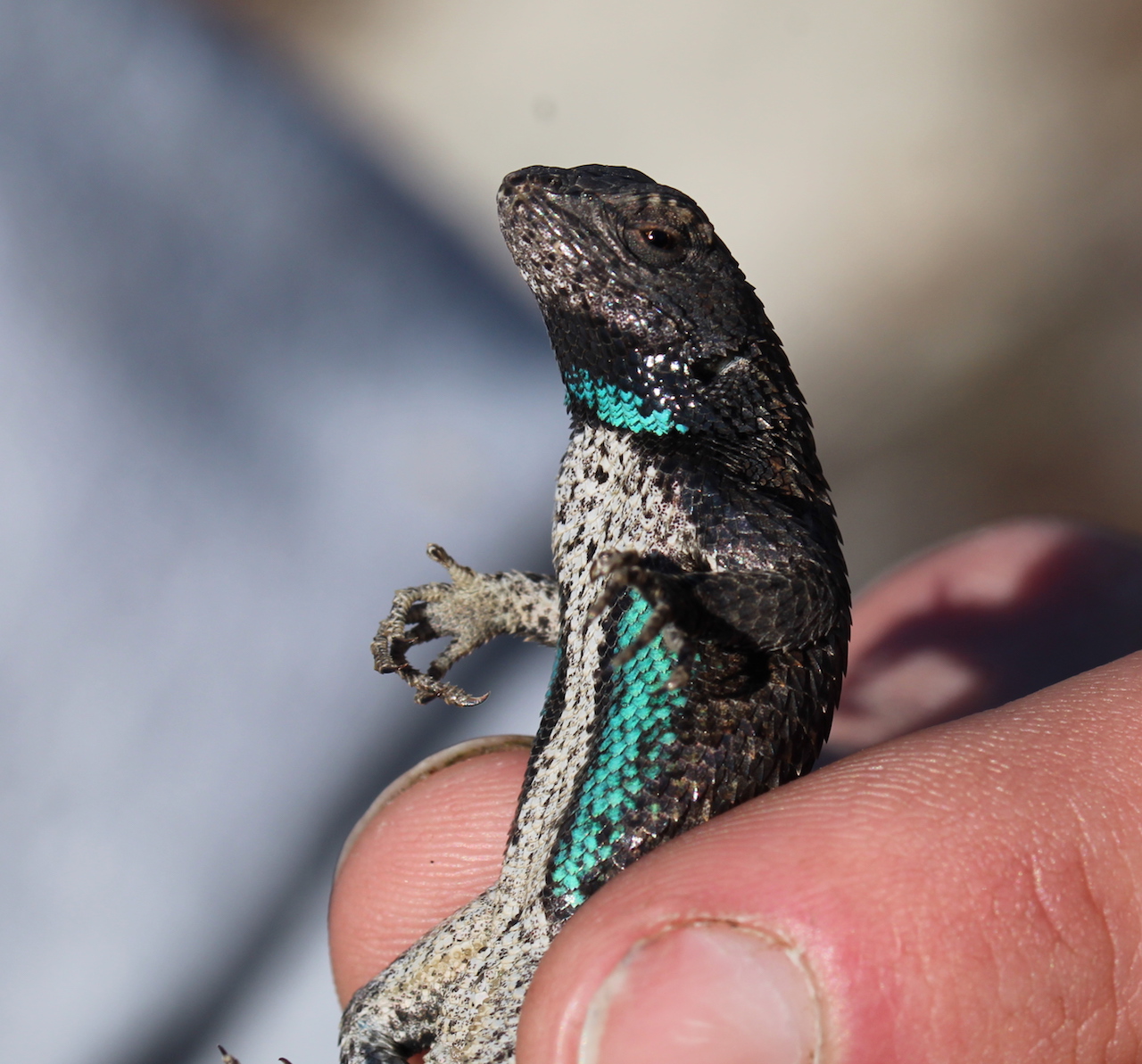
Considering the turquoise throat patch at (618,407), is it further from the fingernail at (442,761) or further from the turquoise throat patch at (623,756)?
the fingernail at (442,761)

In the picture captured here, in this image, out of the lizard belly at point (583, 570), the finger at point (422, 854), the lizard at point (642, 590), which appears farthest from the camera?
the finger at point (422, 854)

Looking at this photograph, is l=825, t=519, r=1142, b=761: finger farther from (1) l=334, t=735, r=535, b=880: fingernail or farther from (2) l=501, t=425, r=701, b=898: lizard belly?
(2) l=501, t=425, r=701, b=898: lizard belly

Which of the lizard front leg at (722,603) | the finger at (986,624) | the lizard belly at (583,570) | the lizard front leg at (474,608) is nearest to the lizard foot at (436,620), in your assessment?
the lizard front leg at (474,608)

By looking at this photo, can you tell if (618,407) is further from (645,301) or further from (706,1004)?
(706,1004)

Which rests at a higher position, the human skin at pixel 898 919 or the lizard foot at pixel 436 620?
the lizard foot at pixel 436 620

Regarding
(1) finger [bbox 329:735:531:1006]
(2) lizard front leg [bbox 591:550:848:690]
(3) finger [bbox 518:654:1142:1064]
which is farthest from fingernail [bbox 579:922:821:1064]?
(1) finger [bbox 329:735:531:1006]

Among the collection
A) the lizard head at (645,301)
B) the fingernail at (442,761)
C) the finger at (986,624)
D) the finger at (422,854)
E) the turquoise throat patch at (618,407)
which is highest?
the lizard head at (645,301)

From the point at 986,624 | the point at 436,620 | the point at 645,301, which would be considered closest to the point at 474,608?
the point at 436,620
